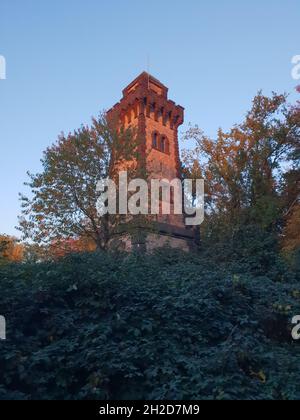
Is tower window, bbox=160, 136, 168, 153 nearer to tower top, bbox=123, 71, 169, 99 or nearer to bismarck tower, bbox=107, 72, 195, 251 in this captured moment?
bismarck tower, bbox=107, 72, 195, 251

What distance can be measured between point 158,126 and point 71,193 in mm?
12099

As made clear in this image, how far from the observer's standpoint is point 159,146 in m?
25.2

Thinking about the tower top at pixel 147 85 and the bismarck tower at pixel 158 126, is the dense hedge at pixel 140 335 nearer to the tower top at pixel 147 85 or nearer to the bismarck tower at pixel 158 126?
the bismarck tower at pixel 158 126

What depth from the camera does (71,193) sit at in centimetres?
1526

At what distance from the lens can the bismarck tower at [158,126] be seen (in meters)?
23.3

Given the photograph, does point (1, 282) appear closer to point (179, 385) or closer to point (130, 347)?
point (130, 347)

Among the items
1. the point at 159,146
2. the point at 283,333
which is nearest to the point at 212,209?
the point at 159,146

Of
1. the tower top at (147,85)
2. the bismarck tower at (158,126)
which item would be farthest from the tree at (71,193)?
the tower top at (147,85)

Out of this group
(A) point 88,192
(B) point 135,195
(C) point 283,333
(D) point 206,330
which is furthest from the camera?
(B) point 135,195

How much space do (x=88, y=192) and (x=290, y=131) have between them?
1300cm

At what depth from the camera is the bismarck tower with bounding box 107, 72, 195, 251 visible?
76.4 ft

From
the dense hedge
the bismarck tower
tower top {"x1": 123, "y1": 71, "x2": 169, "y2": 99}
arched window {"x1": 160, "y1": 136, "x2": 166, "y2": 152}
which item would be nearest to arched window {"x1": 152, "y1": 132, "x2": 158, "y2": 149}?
the bismarck tower

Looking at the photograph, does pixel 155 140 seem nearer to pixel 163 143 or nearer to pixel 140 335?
pixel 163 143

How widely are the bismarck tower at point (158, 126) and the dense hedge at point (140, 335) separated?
50.9 feet
